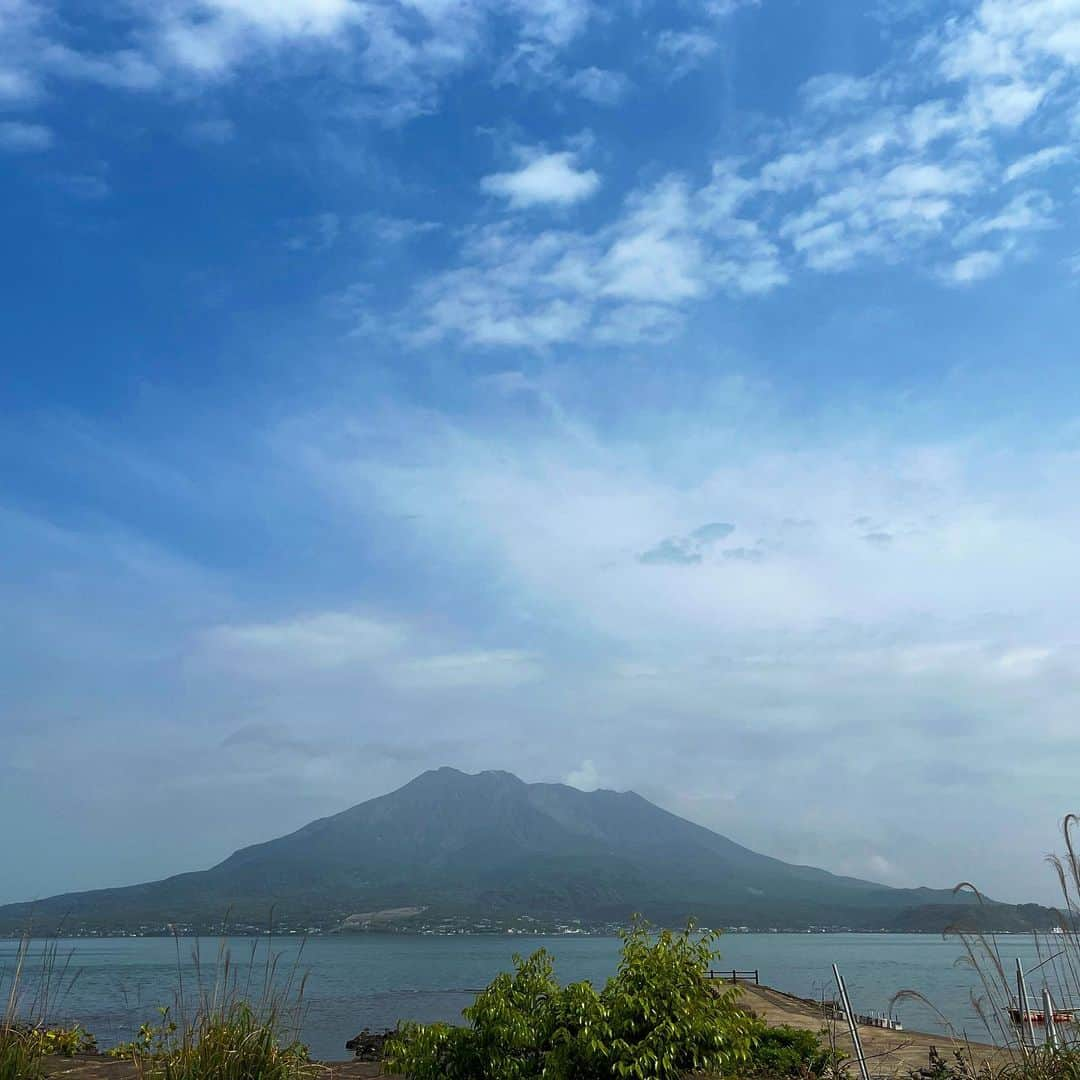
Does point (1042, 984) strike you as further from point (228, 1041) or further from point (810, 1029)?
point (810, 1029)

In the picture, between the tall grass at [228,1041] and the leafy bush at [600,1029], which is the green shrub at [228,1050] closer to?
the tall grass at [228,1041]

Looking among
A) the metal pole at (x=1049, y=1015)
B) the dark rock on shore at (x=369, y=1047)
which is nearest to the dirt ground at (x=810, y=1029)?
the metal pole at (x=1049, y=1015)

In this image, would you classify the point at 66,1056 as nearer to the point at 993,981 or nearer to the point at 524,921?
the point at 993,981

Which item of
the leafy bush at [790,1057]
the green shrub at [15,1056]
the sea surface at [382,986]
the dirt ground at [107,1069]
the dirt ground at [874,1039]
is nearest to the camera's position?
the green shrub at [15,1056]

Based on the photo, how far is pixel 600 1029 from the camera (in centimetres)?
639

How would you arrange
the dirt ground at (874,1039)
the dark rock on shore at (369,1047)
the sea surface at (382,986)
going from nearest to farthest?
the dirt ground at (874,1039)
the dark rock on shore at (369,1047)
the sea surface at (382,986)

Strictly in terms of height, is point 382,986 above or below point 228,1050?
below

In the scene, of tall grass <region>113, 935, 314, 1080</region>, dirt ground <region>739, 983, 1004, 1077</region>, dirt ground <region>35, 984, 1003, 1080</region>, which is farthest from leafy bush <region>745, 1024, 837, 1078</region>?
tall grass <region>113, 935, 314, 1080</region>

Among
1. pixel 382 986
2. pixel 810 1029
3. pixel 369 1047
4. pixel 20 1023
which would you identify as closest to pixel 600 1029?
pixel 20 1023

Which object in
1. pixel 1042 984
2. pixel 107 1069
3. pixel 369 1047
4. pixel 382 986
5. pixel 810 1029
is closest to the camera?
pixel 1042 984

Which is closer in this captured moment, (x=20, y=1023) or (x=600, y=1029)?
(x=600, y=1029)

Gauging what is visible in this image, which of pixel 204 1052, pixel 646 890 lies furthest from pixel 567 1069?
pixel 646 890

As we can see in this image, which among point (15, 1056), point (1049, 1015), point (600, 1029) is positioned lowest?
point (15, 1056)

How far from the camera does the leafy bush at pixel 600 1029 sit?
6367 millimetres
